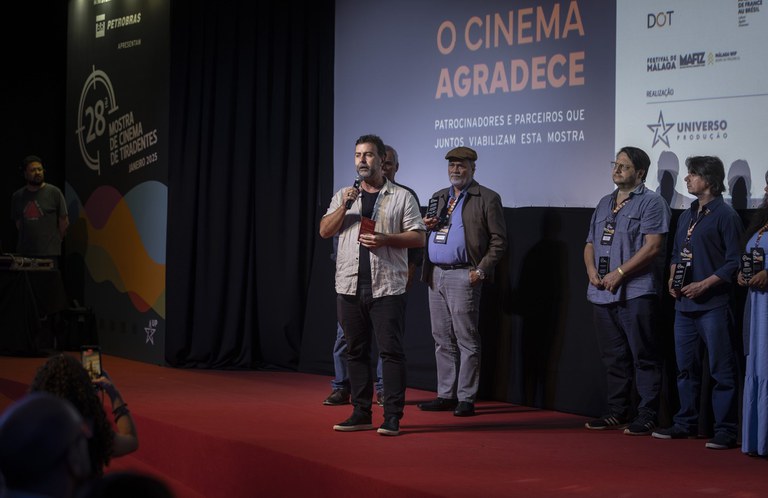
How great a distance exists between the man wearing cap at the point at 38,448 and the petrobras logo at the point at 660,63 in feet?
15.3

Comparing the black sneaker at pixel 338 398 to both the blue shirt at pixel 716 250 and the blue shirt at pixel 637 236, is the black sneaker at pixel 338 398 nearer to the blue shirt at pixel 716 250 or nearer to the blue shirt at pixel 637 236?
the blue shirt at pixel 637 236

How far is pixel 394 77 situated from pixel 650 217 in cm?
249

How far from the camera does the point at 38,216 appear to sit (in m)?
8.78

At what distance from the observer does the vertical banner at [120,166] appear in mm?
8164

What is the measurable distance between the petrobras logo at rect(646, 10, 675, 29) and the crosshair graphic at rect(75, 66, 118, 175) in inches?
189

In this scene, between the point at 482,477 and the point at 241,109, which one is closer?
the point at 482,477

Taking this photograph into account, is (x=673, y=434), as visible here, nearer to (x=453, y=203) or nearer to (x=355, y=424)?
(x=355, y=424)

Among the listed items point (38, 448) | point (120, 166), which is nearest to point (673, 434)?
point (38, 448)

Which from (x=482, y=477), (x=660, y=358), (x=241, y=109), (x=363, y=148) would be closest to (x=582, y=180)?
(x=660, y=358)

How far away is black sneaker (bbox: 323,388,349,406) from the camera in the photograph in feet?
19.9

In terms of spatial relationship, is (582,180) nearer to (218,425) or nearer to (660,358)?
(660,358)

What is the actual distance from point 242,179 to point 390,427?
3.42 metres

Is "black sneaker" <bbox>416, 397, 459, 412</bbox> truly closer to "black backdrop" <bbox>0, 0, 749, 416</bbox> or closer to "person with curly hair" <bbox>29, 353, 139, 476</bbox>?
"black backdrop" <bbox>0, 0, 749, 416</bbox>

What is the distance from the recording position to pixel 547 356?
6020 millimetres
